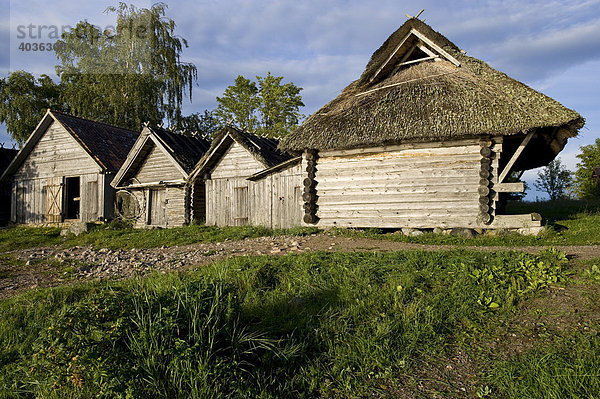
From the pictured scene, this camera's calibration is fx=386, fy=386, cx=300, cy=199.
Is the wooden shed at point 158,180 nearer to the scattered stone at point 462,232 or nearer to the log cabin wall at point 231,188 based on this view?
the log cabin wall at point 231,188

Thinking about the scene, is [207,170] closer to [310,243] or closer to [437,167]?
[310,243]

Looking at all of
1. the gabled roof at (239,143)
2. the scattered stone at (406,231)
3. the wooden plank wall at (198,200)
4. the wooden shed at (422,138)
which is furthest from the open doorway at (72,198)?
the scattered stone at (406,231)

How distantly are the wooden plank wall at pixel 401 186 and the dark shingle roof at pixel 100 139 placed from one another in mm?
13193

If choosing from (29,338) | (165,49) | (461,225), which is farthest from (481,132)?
(165,49)

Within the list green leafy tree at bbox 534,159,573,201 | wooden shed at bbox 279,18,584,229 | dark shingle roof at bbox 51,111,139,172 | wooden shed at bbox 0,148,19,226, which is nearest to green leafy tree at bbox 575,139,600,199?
green leafy tree at bbox 534,159,573,201

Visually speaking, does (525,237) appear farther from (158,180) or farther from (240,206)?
(158,180)

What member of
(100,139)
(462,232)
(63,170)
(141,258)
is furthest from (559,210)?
(63,170)

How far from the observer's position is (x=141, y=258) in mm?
9797

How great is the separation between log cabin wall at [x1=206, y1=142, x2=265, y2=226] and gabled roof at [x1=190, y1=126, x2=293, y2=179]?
244 millimetres

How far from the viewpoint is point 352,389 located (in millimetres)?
3754

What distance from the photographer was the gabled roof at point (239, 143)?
1655 cm

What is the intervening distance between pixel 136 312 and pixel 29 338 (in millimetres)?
1937

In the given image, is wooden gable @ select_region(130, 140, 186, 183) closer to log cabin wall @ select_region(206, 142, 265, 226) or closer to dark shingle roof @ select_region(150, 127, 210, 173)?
dark shingle roof @ select_region(150, 127, 210, 173)

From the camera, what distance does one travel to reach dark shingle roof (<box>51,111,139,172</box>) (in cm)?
2058
